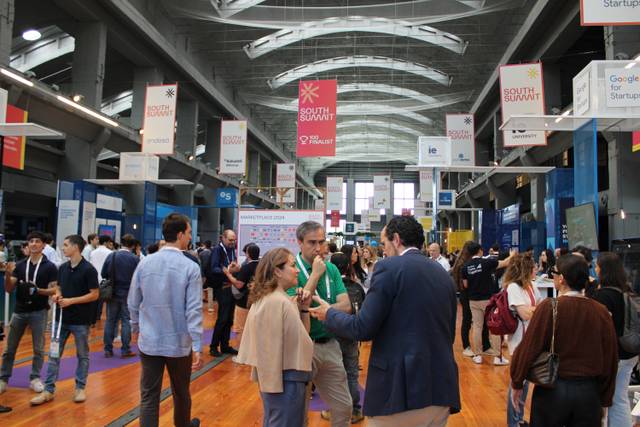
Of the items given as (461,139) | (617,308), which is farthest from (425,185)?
(617,308)

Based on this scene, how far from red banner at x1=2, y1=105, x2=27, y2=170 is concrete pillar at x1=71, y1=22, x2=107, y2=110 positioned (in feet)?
10.1

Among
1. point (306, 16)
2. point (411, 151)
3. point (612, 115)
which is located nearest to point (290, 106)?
point (306, 16)

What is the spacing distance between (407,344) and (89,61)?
14923mm

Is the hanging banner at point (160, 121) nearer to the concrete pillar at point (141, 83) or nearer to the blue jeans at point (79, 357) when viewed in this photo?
the concrete pillar at point (141, 83)

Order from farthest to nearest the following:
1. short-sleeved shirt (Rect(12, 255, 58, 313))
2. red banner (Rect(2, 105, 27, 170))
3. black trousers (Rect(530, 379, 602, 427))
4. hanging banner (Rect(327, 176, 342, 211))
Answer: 1. hanging banner (Rect(327, 176, 342, 211))
2. red banner (Rect(2, 105, 27, 170))
3. short-sleeved shirt (Rect(12, 255, 58, 313))
4. black trousers (Rect(530, 379, 602, 427))

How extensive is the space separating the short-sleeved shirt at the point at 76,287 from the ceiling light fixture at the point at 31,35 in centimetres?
1483

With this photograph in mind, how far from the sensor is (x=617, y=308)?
3.29 m

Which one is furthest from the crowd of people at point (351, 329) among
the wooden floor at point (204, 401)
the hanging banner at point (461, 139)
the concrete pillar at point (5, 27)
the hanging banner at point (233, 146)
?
the hanging banner at point (461, 139)

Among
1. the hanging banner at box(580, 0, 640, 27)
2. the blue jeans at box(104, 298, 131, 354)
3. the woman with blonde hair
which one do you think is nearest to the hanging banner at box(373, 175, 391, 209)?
the hanging banner at box(580, 0, 640, 27)

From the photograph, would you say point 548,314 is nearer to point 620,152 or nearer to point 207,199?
point 620,152

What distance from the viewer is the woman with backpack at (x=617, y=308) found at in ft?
10.8

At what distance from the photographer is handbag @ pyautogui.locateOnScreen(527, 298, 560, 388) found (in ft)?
8.06

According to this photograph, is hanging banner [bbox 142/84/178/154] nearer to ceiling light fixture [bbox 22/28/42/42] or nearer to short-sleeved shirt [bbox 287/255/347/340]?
ceiling light fixture [bbox 22/28/42/42]

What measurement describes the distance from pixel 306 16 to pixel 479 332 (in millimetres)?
14423
